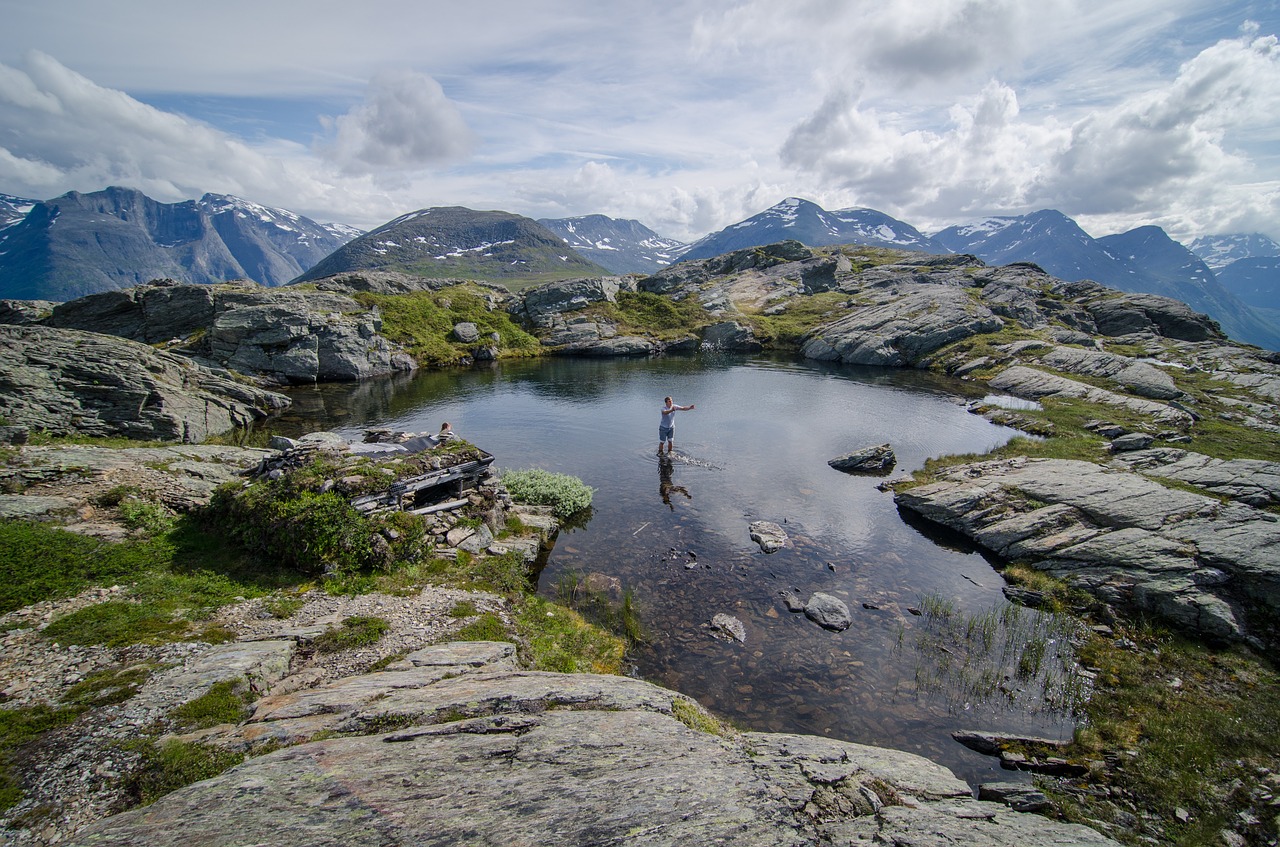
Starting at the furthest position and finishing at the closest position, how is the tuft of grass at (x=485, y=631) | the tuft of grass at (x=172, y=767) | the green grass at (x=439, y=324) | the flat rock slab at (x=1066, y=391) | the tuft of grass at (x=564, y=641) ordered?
1. the green grass at (x=439, y=324)
2. the flat rock slab at (x=1066, y=391)
3. the tuft of grass at (x=485, y=631)
4. the tuft of grass at (x=564, y=641)
5. the tuft of grass at (x=172, y=767)

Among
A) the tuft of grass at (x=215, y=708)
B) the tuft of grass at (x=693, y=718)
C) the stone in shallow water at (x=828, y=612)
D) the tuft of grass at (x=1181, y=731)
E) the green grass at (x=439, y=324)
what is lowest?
the tuft of grass at (x=1181, y=731)

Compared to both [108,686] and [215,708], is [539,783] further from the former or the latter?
[108,686]

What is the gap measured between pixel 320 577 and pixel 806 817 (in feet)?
56.3

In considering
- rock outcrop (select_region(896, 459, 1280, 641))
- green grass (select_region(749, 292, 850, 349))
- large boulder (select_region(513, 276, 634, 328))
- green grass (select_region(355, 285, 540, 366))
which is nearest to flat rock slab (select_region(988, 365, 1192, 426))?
rock outcrop (select_region(896, 459, 1280, 641))

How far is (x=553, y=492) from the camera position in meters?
28.1

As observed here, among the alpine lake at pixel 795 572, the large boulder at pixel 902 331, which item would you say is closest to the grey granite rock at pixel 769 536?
the alpine lake at pixel 795 572

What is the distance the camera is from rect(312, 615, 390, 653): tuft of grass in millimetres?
14000

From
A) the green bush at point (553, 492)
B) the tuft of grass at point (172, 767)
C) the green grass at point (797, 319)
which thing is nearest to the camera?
the tuft of grass at point (172, 767)

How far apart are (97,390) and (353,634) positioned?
34.9 meters

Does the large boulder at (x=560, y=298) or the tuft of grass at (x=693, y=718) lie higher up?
the large boulder at (x=560, y=298)

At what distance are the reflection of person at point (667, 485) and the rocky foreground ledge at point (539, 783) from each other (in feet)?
59.9

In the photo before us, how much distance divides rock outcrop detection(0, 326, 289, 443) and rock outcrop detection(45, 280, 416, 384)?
25591 millimetres

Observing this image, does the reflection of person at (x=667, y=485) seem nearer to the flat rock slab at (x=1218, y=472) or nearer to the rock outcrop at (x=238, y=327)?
the flat rock slab at (x=1218, y=472)

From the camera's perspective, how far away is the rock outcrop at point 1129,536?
18.4 meters
